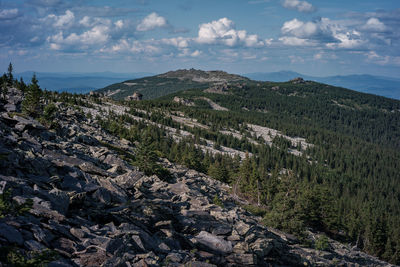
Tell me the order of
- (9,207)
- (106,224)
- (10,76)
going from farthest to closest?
(10,76)
(106,224)
(9,207)

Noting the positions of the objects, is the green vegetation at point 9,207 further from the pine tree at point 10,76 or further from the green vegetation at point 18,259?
the pine tree at point 10,76

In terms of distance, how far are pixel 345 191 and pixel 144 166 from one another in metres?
138

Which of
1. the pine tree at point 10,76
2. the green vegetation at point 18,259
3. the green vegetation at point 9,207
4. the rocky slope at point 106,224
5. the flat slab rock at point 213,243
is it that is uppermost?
the pine tree at point 10,76

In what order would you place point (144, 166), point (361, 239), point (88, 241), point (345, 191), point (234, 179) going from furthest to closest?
point (345, 191)
point (234, 179)
point (361, 239)
point (144, 166)
point (88, 241)

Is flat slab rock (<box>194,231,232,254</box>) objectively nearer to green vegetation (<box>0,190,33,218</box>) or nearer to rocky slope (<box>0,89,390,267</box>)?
rocky slope (<box>0,89,390,267</box>)

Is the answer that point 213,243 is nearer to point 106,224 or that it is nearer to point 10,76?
point 106,224

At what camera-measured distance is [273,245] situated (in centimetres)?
2703

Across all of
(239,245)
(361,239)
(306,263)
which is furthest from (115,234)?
(361,239)

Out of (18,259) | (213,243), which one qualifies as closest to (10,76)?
(213,243)

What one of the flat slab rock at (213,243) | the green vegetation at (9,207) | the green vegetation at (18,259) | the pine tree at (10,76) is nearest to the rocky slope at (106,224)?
the flat slab rock at (213,243)

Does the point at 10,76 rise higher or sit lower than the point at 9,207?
higher

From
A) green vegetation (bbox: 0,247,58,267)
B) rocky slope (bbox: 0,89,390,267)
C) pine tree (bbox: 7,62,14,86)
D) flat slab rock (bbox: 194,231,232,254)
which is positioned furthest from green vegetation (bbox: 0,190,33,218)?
pine tree (bbox: 7,62,14,86)

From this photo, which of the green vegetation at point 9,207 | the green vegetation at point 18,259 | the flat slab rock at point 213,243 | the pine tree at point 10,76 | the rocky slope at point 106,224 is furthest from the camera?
the pine tree at point 10,76

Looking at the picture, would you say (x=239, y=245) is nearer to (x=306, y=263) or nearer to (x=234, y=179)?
(x=306, y=263)
